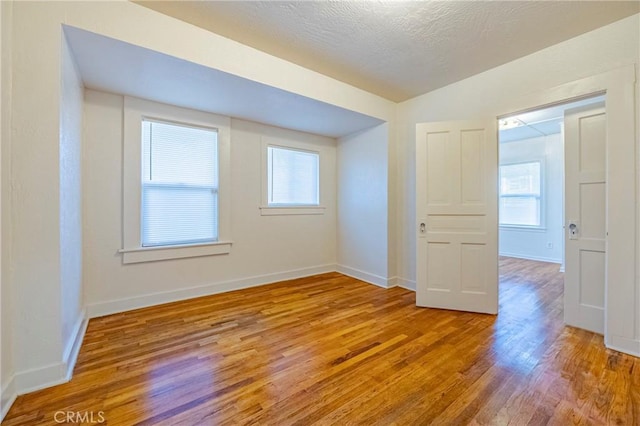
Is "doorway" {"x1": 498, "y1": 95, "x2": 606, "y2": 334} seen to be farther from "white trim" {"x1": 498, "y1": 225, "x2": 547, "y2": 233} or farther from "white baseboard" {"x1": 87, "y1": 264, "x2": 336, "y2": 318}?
"white baseboard" {"x1": 87, "y1": 264, "x2": 336, "y2": 318}

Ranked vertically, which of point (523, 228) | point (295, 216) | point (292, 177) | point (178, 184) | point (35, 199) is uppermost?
point (292, 177)

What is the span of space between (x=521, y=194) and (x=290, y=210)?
5414 mm

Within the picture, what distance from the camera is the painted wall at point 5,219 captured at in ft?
4.81

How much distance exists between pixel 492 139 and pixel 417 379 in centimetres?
247

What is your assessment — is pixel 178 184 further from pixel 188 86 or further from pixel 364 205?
pixel 364 205

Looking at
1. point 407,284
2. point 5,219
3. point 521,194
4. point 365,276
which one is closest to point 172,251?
point 5,219

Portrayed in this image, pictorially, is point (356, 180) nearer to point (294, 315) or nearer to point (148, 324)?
point (294, 315)

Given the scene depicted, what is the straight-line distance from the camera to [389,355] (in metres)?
2.02

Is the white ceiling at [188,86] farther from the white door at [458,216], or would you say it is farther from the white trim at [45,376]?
the white trim at [45,376]

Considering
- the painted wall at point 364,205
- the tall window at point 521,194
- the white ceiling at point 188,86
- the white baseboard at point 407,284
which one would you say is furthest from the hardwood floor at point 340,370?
the tall window at point 521,194

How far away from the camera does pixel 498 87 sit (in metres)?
2.86

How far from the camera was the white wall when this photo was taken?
17.6 ft

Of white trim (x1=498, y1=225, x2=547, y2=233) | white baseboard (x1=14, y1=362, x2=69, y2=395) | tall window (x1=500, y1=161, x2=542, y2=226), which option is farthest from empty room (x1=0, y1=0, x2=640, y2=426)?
tall window (x1=500, y1=161, x2=542, y2=226)

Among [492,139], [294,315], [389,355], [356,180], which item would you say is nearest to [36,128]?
[294,315]
